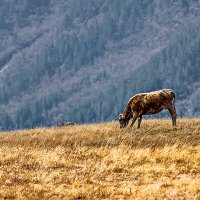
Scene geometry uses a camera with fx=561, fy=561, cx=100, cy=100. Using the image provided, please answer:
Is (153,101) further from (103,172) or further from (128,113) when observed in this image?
(103,172)

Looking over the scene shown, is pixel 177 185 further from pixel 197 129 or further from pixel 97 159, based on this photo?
pixel 197 129

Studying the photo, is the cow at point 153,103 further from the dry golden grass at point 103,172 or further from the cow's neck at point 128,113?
the dry golden grass at point 103,172

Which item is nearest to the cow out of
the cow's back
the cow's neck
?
the cow's back

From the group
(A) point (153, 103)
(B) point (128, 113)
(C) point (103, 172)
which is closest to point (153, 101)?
(A) point (153, 103)

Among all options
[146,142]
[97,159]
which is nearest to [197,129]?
[146,142]

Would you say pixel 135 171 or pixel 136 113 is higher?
pixel 135 171

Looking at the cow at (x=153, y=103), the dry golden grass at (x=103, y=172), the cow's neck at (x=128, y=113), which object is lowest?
the cow's neck at (x=128, y=113)

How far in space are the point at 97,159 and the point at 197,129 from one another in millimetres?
9247

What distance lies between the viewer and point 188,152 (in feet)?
61.8

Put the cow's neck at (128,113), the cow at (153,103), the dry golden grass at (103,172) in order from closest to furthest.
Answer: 1. the dry golden grass at (103,172)
2. the cow at (153,103)
3. the cow's neck at (128,113)

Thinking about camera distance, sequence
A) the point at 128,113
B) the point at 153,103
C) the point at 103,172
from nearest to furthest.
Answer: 1. the point at 103,172
2. the point at 153,103
3. the point at 128,113

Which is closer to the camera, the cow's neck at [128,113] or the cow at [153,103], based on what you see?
the cow at [153,103]

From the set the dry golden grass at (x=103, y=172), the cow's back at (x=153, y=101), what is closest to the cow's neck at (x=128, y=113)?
the cow's back at (x=153, y=101)

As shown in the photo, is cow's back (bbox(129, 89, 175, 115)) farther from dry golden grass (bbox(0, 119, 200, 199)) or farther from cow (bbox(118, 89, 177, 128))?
dry golden grass (bbox(0, 119, 200, 199))
